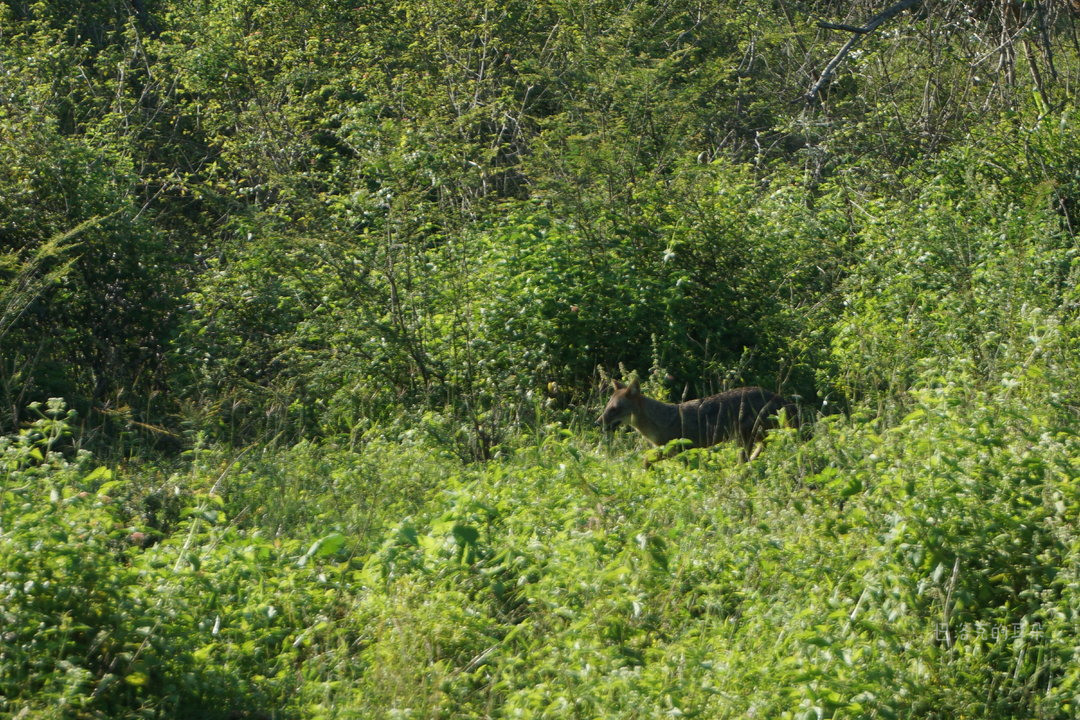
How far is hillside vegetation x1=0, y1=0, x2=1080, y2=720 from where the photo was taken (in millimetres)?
4648

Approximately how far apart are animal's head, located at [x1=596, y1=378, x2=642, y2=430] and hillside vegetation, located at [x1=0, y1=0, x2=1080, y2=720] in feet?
0.61

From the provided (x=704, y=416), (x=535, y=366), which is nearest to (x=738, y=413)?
(x=704, y=416)

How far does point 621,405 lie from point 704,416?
22.0 inches

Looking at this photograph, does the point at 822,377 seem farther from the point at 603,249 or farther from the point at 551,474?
the point at 551,474

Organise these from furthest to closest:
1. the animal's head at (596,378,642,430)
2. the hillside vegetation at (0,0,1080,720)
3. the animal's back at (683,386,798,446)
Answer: the animal's head at (596,378,642,430) < the animal's back at (683,386,798,446) < the hillside vegetation at (0,0,1080,720)

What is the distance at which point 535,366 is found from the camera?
9383 mm

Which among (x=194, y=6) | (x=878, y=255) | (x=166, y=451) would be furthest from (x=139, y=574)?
(x=194, y=6)

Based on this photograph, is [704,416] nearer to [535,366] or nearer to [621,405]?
[621,405]

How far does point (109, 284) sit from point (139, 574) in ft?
19.9

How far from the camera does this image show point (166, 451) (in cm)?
922

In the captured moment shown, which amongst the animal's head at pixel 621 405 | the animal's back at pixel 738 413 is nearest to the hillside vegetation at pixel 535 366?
the animal's head at pixel 621 405

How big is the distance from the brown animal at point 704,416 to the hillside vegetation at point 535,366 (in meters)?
0.27

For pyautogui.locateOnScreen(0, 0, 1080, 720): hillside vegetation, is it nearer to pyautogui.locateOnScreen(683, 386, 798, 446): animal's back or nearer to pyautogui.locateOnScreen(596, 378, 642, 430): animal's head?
pyautogui.locateOnScreen(596, 378, 642, 430): animal's head

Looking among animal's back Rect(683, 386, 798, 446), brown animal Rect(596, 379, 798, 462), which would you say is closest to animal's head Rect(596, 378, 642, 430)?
brown animal Rect(596, 379, 798, 462)
